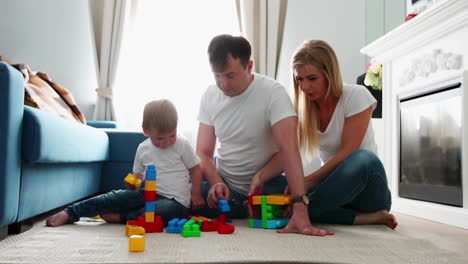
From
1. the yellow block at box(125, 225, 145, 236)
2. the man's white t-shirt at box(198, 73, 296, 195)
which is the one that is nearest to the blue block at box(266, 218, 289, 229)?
the man's white t-shirt at box(198, 73, 296, 195)

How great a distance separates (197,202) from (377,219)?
746 millimetres

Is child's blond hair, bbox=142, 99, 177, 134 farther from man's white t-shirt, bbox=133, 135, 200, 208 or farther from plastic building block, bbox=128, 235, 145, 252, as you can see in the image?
plastic building block, bbox=128, 235, 145, 252

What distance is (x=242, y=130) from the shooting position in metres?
1.90

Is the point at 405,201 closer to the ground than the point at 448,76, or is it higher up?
closer to the ground

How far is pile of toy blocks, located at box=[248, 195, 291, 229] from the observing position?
65.5 inches

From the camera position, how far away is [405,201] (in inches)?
106

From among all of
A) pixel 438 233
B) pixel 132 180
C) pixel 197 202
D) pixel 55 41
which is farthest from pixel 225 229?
pixel 55 41

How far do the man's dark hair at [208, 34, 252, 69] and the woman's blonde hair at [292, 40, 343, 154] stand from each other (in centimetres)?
23

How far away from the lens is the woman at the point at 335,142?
5.73 feet

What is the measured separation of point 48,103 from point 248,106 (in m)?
1.15

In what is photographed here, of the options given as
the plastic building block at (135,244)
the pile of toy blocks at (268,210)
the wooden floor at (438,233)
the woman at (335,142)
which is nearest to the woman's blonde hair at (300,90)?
the woman at (335,142)

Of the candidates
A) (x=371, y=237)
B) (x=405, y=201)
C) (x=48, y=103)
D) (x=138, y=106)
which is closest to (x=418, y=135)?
(x=405, y=201)

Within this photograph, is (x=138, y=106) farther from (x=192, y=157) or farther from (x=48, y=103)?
(x=192, y=157)

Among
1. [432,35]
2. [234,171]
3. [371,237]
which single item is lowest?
[371,237]
